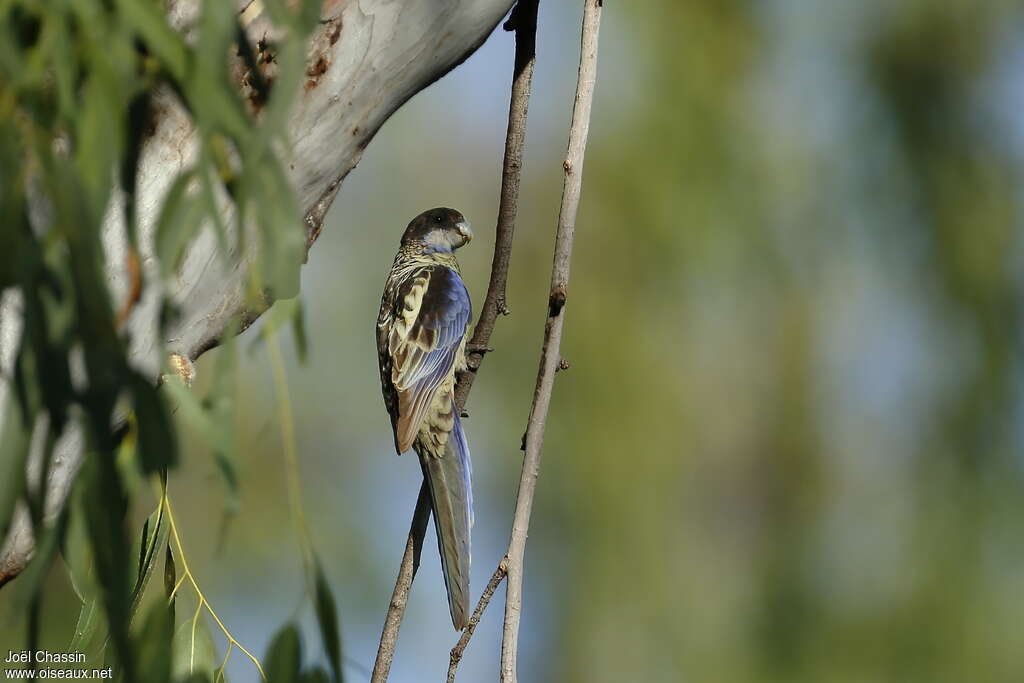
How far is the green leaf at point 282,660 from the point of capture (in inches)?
56.7

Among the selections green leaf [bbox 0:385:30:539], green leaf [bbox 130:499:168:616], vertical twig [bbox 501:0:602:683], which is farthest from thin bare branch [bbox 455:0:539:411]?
green leaf [bbox 0:385:30:539]

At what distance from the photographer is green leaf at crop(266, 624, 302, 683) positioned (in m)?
1.44

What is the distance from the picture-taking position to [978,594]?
5961mm

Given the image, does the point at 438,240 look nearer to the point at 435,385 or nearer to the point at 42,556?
the point at 435,385

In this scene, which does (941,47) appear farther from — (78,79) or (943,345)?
(78,79)

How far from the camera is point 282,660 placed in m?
1.44

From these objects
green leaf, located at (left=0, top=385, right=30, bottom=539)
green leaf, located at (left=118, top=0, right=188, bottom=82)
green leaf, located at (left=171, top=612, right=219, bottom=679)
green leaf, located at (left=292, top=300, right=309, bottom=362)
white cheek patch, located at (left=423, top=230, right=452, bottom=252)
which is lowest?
green leaf, located at (left=171, top=612, right=219, bottom=679)

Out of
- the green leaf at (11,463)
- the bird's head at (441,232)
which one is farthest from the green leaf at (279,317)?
the bird's head at (441,232)

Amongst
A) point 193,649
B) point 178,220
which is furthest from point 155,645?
point 178,220

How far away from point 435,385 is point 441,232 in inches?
33.9

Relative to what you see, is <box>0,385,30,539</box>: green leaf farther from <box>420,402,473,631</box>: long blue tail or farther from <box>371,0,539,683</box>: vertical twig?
<box>420,402,473,631</box>: long blue tail

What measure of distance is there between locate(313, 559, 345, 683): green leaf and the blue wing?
4.38ft

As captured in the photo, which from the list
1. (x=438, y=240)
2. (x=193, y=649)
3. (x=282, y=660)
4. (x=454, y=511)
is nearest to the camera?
(x=282, y=660)

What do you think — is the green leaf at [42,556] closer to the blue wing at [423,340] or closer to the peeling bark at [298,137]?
the peeling bark at [298,137]
